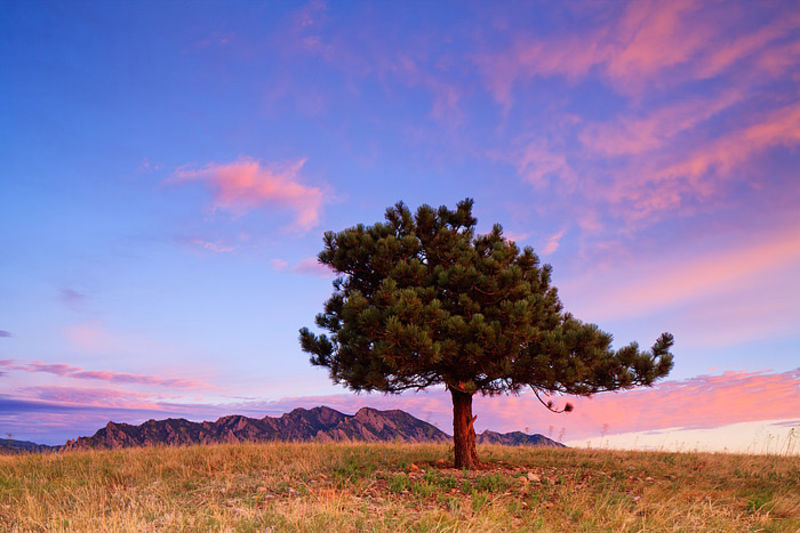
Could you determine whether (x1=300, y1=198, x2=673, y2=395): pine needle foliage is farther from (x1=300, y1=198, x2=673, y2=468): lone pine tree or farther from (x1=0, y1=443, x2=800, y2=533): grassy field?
(x1=0, y1=443, x2=800, y2=533): grassy field

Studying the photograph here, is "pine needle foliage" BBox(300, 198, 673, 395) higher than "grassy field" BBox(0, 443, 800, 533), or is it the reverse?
"pine needle foliage" BBox(300, 198, 673, 395)

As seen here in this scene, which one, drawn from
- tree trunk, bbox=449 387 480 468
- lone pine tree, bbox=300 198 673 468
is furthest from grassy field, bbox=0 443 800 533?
lone pine tree, bbox=300 198 673 468

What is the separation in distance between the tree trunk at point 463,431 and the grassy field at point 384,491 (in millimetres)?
549

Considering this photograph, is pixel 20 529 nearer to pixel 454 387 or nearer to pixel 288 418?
pixel 454 387

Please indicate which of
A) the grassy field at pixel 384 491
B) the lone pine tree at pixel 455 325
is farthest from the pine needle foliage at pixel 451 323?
the grassy field at pixel 384 491

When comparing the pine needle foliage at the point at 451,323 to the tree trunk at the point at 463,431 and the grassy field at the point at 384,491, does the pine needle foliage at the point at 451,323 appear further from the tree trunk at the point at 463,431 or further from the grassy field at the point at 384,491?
the grassy field at the point at 384,491

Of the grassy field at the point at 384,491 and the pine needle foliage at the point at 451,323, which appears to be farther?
the pine needle foliage at the point at 451,323

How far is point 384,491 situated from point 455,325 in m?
3.67

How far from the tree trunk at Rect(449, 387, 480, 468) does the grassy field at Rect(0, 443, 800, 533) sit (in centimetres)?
55

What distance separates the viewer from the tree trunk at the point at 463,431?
13.5m

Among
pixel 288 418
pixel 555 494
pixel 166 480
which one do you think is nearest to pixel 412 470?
pixel 555 494

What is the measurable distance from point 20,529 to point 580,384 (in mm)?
11611

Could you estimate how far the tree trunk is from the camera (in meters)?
13.5

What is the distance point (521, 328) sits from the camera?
11516 mm
